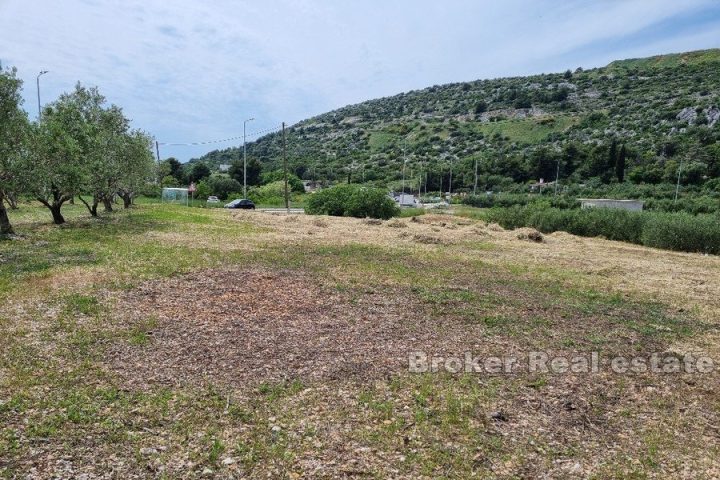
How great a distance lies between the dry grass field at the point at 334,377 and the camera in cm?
459

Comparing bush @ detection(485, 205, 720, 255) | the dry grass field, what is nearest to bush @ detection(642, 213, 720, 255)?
bush @ detection(485, 205, 720, 255)

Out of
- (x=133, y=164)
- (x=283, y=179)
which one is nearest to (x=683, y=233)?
(x=133, y=164)

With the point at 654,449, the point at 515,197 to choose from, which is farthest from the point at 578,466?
the point at 515,197

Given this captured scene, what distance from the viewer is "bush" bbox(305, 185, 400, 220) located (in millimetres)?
42438

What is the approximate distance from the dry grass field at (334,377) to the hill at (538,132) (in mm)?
79895

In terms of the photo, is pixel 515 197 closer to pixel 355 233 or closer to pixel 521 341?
pixel 355 233

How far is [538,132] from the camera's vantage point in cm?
11481

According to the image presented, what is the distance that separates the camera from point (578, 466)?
457 centimetres

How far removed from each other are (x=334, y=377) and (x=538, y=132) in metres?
120

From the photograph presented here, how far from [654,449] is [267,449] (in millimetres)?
4070

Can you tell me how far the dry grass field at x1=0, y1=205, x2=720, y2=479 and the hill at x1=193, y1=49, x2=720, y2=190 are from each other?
79.9 meters

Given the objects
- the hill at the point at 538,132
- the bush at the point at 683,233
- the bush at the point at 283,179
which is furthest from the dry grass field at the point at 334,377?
the hill at the point at 538,132

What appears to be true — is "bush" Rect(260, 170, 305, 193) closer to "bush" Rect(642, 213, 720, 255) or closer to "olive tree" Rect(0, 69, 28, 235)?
"bush" Rect(642, 213, 720, 255)

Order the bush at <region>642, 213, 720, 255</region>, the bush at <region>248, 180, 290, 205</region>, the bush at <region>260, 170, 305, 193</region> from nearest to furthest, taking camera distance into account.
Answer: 1. the bush at <region>642, 213, 720, 255</region>
2. the bush at <region>248, 180, 290, 205</region>
3. the bush at <region>260, 170, 305, 193</region>
